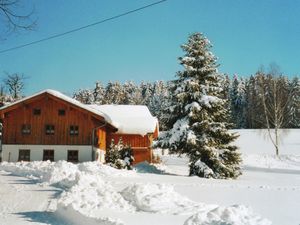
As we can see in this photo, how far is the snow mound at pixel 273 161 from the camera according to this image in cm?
4406

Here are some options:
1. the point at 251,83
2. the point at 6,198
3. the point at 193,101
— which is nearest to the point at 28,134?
the point at 193,101

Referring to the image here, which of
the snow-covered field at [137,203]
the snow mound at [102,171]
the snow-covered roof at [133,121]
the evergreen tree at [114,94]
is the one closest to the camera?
the snow-covered field at [137,203]

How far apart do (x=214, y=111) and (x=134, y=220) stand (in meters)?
20.2

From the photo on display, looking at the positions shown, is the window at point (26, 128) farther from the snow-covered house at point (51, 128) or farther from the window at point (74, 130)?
the window at point (74, 130)

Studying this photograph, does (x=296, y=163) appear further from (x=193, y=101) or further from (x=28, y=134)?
(x=28, y=134)

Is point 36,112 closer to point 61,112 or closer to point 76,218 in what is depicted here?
point 61,112

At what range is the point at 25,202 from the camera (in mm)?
15344

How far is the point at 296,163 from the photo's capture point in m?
45.1

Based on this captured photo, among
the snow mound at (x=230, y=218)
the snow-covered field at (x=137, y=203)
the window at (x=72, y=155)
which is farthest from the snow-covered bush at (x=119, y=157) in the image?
the snow mound at (x=230, y=218)

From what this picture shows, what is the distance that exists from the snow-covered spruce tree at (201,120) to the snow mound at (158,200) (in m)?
14.5

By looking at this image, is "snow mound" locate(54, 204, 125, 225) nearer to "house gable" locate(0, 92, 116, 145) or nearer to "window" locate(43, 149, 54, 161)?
"window" locate(43, 149, 54, 161)

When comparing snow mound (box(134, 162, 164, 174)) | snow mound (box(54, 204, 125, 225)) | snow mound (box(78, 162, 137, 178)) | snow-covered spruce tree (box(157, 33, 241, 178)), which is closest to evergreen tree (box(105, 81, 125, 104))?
snow mound (box(134, 162, 164, 174))

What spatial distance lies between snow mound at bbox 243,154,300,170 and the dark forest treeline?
18.9 feet

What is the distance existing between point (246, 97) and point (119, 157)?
6198 centimetres
